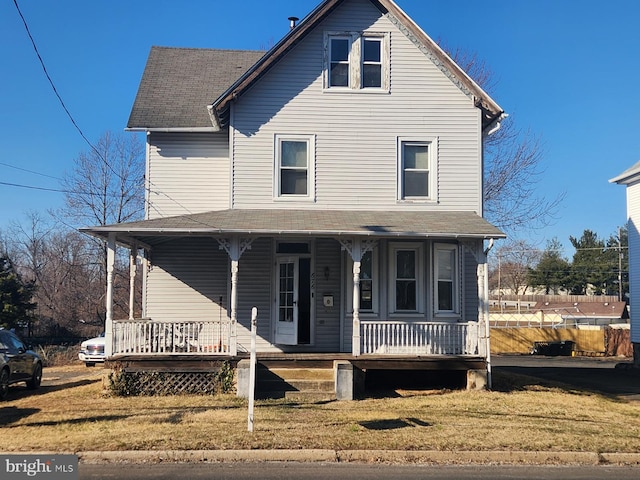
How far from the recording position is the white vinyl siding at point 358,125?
53.2 ft

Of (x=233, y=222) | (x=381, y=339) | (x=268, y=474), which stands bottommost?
(x=268, y=474)

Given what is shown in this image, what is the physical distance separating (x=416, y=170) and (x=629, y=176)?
11.9m

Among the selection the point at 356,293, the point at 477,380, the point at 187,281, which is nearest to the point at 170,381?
the point at 187,281

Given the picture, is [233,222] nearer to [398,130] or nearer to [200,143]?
[200,143]

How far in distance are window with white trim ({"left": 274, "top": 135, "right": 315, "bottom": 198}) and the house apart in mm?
31

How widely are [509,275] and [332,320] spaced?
75379mm

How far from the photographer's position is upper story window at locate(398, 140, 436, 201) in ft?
53.9

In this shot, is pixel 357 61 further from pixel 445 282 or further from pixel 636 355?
pixel 636 355

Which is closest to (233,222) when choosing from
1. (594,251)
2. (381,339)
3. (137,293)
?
(381,339)

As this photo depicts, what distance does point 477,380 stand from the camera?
14.3 meters

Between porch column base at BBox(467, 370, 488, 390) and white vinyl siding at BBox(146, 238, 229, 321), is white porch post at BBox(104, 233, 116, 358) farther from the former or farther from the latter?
porch column base at BBox(467, 370, 488, 390)

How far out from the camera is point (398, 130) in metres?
16.5

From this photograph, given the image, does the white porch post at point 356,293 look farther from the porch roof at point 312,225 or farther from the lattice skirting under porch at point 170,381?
the lattice skirting under porch at point 170,381

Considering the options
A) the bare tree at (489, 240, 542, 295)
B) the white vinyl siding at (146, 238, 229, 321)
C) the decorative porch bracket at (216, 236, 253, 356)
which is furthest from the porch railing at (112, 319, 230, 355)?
the bare tree at (489, 240, 542, 295)
